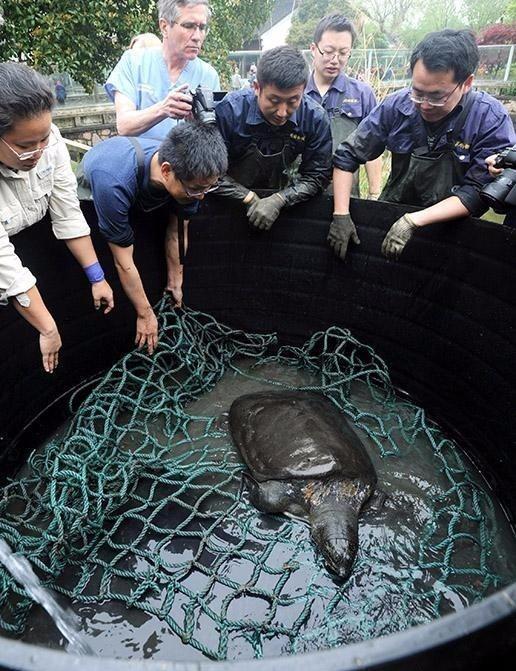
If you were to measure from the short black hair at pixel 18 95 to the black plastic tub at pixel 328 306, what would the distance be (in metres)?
0.81

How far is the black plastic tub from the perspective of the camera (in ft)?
6.95

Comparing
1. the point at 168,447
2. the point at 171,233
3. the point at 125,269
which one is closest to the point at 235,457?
the point at 168,447

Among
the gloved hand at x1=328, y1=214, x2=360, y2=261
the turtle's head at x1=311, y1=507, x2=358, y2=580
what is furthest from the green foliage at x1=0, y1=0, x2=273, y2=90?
the turtle's head at x1=311, y1=507, x2=358, y2=580

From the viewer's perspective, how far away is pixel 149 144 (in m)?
2.08

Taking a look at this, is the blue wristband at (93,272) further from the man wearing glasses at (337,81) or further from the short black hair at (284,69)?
the man wearing glasses at (337,81)

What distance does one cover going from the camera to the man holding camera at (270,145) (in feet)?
7.33

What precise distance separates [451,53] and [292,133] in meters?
0.83

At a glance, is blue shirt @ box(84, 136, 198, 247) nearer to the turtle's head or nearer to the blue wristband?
the blue wristband

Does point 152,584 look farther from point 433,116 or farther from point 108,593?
point 433,116

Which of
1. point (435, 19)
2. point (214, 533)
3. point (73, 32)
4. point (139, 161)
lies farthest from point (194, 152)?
point (435, 19)

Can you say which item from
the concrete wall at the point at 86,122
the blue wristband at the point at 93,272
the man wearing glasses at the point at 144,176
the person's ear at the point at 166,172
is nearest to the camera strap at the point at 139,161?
the man wearing glasses at the point at 144,176

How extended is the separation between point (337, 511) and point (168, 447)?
831 millimetres

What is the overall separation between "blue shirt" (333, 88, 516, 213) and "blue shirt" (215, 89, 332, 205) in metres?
0.12

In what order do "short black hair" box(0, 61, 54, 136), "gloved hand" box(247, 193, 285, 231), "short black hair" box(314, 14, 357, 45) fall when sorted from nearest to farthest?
"short black hair" box(0, 61, 54, 136)
"gloved hand" box(247, 193, 285, 231)
"short black hair" box(314, 14, 357, 45)
